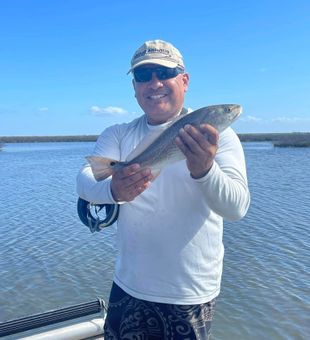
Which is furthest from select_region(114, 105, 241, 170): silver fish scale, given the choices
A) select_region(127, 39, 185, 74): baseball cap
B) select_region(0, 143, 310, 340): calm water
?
select_region(0, 143, 310, 340): calm water

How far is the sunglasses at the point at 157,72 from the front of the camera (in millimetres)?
3135

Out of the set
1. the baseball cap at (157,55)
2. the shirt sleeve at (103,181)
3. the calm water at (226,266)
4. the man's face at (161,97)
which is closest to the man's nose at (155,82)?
the man's face at (161,97)

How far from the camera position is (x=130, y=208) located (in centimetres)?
317

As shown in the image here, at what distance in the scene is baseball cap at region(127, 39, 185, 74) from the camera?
3.14 meters

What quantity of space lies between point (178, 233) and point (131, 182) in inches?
20.2

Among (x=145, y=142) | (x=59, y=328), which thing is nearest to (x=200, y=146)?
(x=145, y=142)

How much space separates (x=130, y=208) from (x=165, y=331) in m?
0.94

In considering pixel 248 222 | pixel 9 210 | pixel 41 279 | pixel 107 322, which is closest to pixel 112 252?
pixel 41 279

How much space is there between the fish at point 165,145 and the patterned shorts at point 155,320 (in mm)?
960

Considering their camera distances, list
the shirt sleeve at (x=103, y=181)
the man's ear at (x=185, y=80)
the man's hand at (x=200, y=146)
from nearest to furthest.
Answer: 1. the man's hand at (x=200, y=146)
2. the shirt sleeve at (x=103, y=181)
3. the man's ear at (x=185, y=80)

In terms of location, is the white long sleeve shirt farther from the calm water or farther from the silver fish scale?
the calm water

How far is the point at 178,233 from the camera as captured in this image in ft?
9.77

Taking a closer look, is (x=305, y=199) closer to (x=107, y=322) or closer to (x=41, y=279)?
(x=41, y=279)

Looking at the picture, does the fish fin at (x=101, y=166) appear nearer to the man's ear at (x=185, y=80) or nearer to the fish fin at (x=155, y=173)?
the fish fin at (x=155, y=173)
